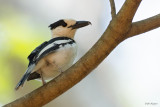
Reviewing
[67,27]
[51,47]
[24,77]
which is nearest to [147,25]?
[51,47]

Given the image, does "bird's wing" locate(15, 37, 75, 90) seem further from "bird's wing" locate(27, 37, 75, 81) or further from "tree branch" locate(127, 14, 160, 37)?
"tree branch" locate(127, 14, 160, 37)

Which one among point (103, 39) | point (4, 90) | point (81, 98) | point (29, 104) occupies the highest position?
point (103, 39)

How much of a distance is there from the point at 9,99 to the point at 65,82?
1.53m

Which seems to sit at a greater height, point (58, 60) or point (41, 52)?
point (41, 52)

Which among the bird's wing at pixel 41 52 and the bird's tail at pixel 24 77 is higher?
the bird's wing at pixel 41 52

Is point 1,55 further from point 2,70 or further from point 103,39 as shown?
point 103,39

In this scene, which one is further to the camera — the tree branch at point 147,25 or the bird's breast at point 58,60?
the bird's breast at point 58,60

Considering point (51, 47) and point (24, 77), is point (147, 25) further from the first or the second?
point (24, 77)

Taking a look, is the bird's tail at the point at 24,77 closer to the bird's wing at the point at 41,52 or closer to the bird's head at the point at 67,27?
the bird's wing at the point at 41,52

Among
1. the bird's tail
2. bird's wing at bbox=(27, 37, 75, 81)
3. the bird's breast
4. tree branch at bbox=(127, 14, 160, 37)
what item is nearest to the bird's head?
bird's wing at bbox=(27, 37, 75, 81)

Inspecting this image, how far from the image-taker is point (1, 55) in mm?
4340

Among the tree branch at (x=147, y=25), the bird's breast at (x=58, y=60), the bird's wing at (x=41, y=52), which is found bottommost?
the bird's breast at (x=58, y=60)

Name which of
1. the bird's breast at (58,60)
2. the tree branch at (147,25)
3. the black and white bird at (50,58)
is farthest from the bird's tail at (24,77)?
the tree branch at (147,25)

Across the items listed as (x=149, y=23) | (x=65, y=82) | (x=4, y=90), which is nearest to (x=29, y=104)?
(x=65, y=82)
